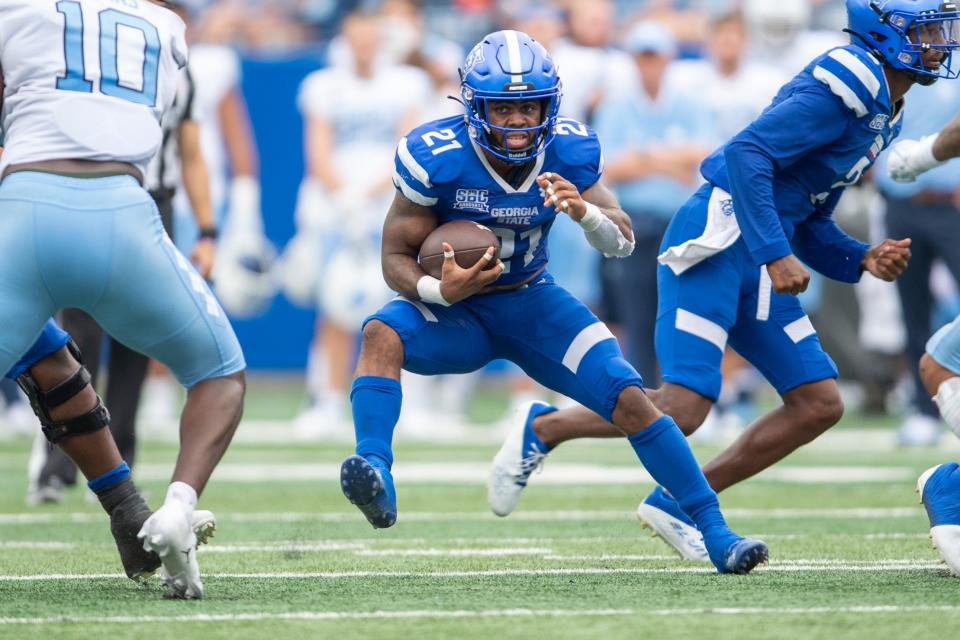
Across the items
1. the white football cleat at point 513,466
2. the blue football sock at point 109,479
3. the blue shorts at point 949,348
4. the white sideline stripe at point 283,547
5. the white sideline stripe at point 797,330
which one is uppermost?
the blue shorts at point 949,348

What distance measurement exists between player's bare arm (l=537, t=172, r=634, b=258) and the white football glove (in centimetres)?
94

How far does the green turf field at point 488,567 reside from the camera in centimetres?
373

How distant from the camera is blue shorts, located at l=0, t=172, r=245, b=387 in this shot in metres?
3.95

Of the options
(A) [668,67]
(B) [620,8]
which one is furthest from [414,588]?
(B) [620,8]

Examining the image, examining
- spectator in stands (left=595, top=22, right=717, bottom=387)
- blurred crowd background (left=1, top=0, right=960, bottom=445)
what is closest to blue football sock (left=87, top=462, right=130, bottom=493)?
blurred crowd background (left=1, top=0, right=960, bottom=445)

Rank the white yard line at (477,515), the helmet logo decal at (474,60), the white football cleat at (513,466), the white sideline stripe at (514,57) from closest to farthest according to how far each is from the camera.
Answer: the white sideline stripe at (514,57), the helmet logo decal at (474,60), the white football cleat at (513,466), the white yard line at (477,515)

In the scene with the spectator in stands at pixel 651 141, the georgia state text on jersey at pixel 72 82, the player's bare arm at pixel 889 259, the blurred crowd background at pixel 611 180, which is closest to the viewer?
the georgia state text on jersey at pixel 72 82

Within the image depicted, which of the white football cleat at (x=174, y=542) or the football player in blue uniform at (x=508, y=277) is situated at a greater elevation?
the football player in blue uniform at (x=508, y=277)

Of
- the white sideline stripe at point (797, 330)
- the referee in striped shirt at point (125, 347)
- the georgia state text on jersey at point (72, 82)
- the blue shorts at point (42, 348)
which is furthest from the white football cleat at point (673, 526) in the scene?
the referee in striped shirt at point (125, 347)

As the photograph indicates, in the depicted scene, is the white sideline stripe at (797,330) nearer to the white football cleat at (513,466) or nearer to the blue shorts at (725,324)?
the blue shorts at (725,324)

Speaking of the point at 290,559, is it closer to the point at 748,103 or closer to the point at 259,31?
the point at 748,103

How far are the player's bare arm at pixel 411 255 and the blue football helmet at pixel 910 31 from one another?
1.36 metres

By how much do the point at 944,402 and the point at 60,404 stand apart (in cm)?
249

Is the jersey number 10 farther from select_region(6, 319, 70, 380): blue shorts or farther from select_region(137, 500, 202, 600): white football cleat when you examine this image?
select_region(137, 500, 202, 600): white football cleat
